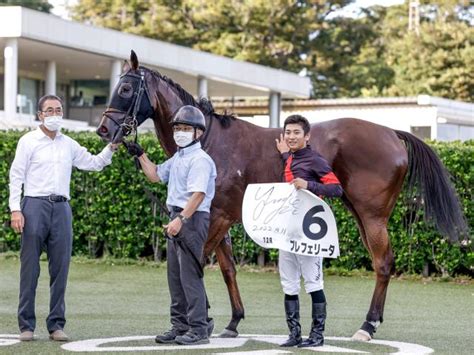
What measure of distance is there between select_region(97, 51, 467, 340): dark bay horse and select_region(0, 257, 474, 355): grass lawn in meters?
0.72

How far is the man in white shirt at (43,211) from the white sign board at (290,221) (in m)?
1.40

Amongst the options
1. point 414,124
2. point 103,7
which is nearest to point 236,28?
point 103,7

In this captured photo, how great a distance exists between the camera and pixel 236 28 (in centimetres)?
4803

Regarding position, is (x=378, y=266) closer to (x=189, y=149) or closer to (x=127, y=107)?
(x=189, y=149)

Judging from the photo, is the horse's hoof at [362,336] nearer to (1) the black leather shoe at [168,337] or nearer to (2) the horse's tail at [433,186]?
(1) the black leather shoe at [168,337]

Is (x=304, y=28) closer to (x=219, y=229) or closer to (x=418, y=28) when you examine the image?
(x=418, y=28)

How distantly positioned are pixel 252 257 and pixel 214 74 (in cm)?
2308

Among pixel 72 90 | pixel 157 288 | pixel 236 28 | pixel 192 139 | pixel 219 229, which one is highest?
pixel 236 28

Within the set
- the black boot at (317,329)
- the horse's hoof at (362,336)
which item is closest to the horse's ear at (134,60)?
the black boot at (317,329)

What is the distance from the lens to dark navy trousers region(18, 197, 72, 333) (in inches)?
295

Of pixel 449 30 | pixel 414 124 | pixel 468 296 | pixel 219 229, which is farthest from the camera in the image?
pixel 449 30

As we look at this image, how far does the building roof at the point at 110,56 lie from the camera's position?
28.5 m

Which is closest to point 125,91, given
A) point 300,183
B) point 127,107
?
point 127,107

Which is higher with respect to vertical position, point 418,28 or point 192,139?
point 418,28
